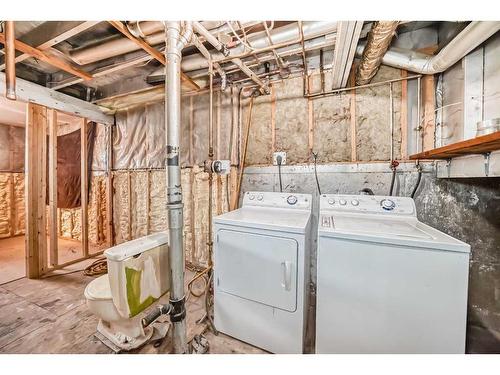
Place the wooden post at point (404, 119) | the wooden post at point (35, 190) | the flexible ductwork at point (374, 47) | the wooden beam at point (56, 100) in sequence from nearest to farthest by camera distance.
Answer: the flexible ductwork at point (374, 47), the wooden post at point (404, 119), the wooden beam at point (56, 100), the wooden post at point (35, 190)

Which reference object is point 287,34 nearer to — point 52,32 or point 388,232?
point 388,232

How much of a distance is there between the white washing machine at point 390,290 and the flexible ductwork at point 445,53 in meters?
1.32

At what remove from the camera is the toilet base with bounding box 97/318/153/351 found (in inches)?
62.1

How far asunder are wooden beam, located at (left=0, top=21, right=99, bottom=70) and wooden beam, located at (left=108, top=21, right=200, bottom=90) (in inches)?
9.9

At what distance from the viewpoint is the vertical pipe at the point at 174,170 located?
1.34 m

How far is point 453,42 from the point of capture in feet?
5.07

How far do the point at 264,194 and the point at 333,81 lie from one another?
1353 millimetres

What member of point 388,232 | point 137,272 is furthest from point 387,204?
point 137,272

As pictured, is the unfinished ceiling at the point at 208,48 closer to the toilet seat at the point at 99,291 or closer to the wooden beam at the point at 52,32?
the wooden beam at the point at 52,32

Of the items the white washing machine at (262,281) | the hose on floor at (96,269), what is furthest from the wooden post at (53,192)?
the white washing machine at (262,281)

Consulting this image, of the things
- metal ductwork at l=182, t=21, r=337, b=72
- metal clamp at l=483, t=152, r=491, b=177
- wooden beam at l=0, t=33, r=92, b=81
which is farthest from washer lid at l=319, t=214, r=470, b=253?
wooden beam at l=0, t=33, r=92, b=81

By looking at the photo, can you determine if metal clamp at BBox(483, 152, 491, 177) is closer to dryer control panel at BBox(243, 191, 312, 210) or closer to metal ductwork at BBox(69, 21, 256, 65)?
dryer control panel at BBox(243, 191, 312, 210)

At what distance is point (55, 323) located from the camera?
1.87 metres
